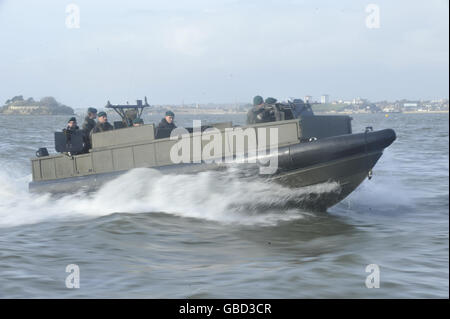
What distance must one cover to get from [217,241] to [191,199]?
80.4 inches

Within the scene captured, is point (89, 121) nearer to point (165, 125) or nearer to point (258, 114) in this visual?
point (165, 125)

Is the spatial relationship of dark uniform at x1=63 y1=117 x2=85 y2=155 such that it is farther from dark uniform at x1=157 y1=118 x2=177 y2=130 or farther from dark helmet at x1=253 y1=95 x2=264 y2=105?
dark helmet at x1=253 y1=95 x2=264 y2=105

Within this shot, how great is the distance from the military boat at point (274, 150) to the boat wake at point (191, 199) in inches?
6.1

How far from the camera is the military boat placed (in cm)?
1002

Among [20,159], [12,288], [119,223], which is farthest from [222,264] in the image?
[20,159]

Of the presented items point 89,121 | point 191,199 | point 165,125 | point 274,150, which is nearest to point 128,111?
point 89,121

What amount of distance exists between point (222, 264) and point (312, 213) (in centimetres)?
380

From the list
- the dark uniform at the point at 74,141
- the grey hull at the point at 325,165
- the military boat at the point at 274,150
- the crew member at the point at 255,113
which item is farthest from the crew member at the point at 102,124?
the crew member at the point at 255,113

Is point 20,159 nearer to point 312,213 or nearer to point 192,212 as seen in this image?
point 192,212

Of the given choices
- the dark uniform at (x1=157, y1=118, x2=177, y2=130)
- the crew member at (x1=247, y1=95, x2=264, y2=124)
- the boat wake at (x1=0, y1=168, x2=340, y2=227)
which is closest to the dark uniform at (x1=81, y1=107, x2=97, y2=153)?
the boat wake at (x1=0, y1=168, x2=340, y2=227)

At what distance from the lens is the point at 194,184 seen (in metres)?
10.6

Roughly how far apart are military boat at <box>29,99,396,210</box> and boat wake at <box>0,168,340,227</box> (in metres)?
0.15

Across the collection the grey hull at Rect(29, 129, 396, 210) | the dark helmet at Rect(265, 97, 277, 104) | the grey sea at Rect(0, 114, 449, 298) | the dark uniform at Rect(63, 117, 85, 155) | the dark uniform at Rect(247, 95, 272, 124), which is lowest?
the grey sea at Rect(0, 114, 449, 298)

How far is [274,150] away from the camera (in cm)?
1010
